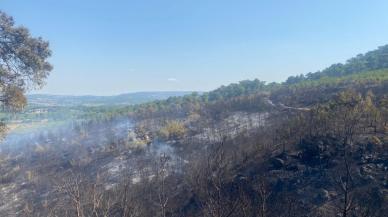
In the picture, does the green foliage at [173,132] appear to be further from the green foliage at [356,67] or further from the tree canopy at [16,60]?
the tree canopy at [16,60]

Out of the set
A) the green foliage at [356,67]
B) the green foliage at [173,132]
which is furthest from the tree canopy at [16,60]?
the green foliage at [356,67]

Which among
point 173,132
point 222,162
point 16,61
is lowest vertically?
point 173,132

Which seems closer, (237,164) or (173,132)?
(237,164)

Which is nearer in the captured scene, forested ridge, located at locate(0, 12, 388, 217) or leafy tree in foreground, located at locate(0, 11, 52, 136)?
leafy tree in foreground, located at locate(0, 11, 52, 136)

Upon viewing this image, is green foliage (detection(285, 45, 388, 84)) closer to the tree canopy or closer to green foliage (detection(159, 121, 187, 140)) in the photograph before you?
green foliage (detection(159, 121, 187, 140))

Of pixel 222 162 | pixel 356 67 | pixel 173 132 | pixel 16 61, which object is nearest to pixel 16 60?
pixel 16 61

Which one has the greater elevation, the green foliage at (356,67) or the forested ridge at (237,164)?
the green foliage at (356,67)

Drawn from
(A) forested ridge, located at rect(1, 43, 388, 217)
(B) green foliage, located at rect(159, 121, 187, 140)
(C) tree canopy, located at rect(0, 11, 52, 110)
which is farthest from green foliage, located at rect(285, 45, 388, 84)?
(C) tree canopy, located at rect(0, 11, 52, 110)

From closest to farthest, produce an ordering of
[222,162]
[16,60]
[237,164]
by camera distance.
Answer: [16,60], [222,162], [237,164]

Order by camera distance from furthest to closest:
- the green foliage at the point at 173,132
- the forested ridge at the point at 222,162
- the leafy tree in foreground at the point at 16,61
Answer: the green foliage at the point at 173,132 < the forested ridge at the point at 222,162 < the leafy tree in foreground at the point at 16,61

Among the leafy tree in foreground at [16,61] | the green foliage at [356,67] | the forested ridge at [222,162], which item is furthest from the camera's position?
the green foliage at [356,67]

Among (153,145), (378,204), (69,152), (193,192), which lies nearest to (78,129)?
(69,152)

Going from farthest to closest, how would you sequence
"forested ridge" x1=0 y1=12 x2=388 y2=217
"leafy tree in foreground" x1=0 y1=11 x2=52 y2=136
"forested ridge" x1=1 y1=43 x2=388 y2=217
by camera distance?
"forested ridge" x1=1 y1=43 x2=388 y2=217 → "forested ridge" x1=0 y1=12 x2=388 y2=217 → "leafy tree in foreground" x1=0 y1=11 x2=52 y2=136

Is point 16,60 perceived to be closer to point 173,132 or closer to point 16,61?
point 16,61
